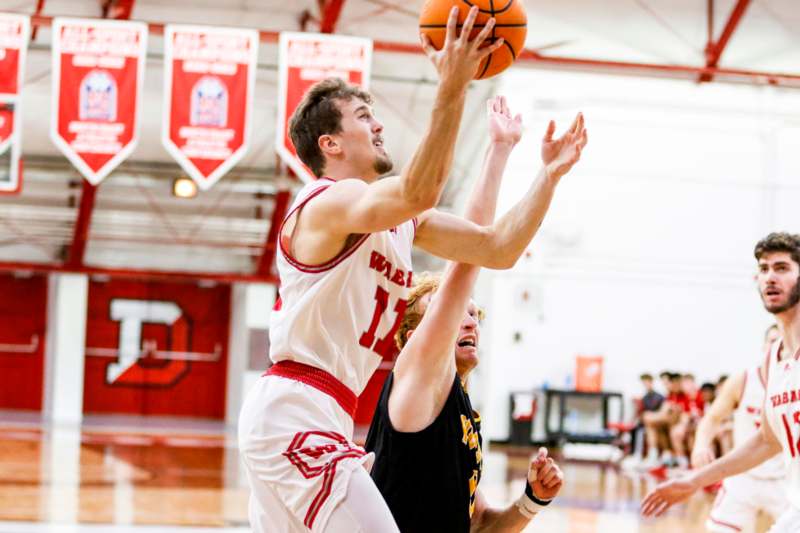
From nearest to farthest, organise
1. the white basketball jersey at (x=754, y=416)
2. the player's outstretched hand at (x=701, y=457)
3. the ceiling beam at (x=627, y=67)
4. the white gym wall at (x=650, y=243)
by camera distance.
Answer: the player's outstretched hand at (x=701, y=457)
the white basketball jersey at (x=754, y=416)
the ceiling beam at (x=627, y=67)
the white gym wall at (x=650, y=243)

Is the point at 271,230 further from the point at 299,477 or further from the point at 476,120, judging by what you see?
the point at 299,477

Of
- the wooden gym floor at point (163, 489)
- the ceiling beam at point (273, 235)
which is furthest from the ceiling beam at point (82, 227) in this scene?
the wooden gym floor at point (163, 489)

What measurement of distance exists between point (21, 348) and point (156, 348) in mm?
2388

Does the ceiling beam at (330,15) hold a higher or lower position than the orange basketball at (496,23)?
higher

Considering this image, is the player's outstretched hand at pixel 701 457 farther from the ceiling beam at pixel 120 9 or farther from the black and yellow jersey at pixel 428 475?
the ceiling beam at pixel 120 9

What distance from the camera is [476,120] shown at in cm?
1809

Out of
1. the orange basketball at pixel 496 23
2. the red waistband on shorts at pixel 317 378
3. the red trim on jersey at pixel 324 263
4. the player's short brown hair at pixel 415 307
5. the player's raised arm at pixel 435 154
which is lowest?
the red waistband on shorts at pixel 317 378

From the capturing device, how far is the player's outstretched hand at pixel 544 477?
11.3 feet

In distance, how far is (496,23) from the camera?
2.90 metres

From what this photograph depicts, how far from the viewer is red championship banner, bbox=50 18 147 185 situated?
12.0 m

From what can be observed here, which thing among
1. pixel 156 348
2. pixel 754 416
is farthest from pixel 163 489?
pixel 156 348

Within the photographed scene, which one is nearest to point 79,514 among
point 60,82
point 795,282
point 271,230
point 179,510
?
point 179,510

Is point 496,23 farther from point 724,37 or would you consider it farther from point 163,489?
point 724,37

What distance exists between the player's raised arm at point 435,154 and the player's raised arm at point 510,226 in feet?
0.96
